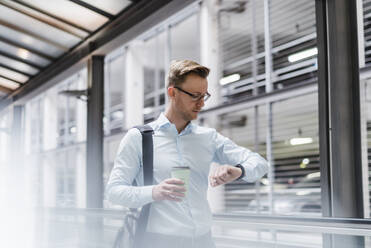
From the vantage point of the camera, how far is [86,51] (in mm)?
5637

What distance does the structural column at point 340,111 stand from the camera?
265cm

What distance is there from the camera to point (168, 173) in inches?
69.2

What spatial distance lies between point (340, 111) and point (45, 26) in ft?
12.5

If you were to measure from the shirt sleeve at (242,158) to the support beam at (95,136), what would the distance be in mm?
3694

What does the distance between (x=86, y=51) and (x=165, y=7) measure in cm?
181

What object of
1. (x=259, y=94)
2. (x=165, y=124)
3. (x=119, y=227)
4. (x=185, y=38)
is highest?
(x=185, y=38)

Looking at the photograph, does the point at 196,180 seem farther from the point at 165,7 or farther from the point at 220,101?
the point at 220,101

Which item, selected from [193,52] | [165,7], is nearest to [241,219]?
[165,7]

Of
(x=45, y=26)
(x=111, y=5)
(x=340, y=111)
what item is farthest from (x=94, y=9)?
(x=340, y=111)

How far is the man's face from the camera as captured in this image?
174 cm

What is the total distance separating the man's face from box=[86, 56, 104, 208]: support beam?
12.7 ft

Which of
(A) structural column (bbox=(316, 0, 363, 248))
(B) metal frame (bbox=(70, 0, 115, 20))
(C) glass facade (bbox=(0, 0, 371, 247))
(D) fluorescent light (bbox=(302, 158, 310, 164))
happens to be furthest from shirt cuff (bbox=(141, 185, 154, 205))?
(D) fluorescent light (bbox=(302, 158, 310, 164))

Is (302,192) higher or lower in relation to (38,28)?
lower

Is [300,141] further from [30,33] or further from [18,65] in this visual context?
[18,65]
